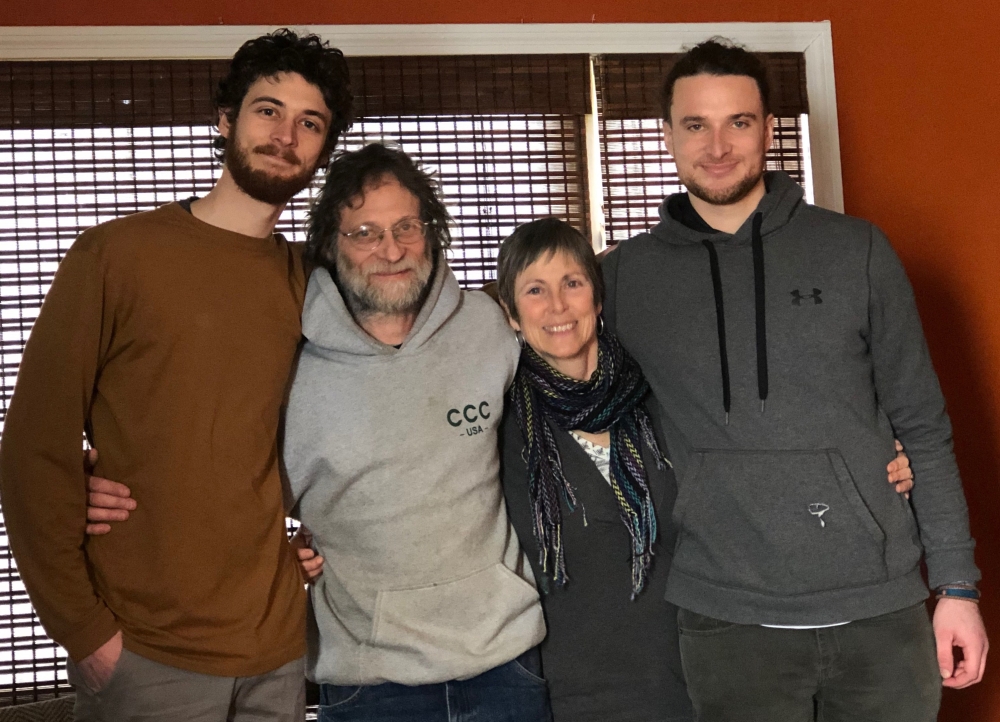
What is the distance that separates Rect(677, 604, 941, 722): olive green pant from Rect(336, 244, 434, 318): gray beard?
874mm

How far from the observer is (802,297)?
5.90ft

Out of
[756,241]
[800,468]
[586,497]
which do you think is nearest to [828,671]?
[800,468]

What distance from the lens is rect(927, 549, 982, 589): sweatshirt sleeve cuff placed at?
176cm

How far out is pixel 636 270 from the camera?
200cm

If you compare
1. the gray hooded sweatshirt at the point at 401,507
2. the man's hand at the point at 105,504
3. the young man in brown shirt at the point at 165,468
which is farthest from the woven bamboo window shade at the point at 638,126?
the man's hand at the point at 105,504

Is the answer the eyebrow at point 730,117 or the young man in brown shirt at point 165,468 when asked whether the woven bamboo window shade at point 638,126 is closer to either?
the eyebrow at point 730,117

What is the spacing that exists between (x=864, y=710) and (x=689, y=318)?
81 centimetres

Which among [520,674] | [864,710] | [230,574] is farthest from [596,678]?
[230,574]

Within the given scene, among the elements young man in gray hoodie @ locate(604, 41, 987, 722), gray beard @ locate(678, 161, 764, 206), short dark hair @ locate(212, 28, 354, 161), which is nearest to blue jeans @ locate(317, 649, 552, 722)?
young man in gray hoodie @ locate(604, 41, 987, 722)

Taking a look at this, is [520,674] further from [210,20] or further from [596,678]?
[210,20]

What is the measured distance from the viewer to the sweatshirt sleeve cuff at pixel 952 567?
5.77 feet

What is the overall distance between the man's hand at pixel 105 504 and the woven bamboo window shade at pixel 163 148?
1.25 metres

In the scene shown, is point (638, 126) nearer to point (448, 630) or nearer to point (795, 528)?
point (795, 528)

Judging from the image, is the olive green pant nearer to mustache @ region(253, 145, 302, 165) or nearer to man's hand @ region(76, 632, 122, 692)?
man's hand @ region(76, 632, 122, 692)
